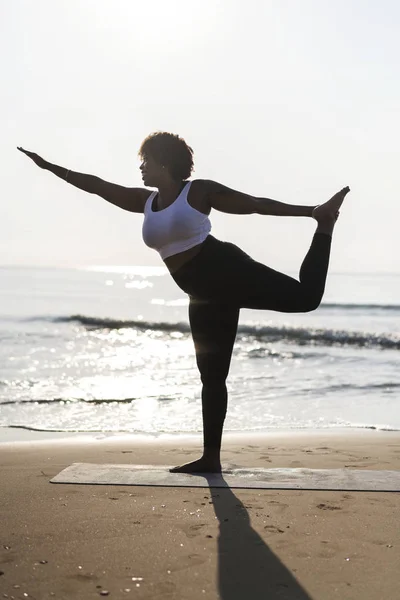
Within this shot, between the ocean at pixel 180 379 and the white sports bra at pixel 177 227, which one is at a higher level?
the white sports bra at pixel 177 227

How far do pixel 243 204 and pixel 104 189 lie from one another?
3.02 ft

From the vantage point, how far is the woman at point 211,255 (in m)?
4.01

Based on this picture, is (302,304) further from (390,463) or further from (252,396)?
(252,396)

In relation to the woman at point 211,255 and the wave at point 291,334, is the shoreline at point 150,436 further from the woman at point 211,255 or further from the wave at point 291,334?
the wave at point 291,334

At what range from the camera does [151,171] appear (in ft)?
13.8

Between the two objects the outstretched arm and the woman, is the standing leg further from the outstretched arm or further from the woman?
the outstretched arm


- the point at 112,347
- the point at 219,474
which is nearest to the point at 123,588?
the point at 219,474

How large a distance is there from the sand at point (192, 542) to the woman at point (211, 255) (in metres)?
0.79

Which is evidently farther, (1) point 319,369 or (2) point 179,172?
(1) point 319,369

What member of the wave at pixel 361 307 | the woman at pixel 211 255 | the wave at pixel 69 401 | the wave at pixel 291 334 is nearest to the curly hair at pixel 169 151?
the woman at pixel 211 255

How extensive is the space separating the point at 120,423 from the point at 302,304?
400cm

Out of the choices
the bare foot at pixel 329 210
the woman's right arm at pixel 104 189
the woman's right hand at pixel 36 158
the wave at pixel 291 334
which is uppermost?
the woman's right hand at pixel 36 158

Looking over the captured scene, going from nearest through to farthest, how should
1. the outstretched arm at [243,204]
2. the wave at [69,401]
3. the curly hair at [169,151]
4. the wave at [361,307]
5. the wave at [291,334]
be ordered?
1. the outstretched arm at [243,204]
2. the curly hair at [169,151]
3. the wave at [69,401]
4. the wave at [291,334]
5. the wave at [361,307]

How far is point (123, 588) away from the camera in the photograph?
100.0 inches
